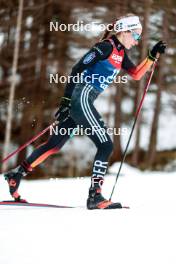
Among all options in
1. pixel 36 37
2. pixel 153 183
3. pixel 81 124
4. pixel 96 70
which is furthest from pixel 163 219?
pixel 36 37

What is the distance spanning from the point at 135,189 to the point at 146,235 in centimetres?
309

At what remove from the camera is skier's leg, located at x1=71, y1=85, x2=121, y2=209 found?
4234mm

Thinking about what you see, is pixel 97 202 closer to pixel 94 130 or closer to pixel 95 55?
pixel 94 130

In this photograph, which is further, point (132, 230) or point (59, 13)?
point (59, 13)

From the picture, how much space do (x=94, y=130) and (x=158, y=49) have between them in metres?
1.05

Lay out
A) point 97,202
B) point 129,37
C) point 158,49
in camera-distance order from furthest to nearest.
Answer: point 158,49 < point 129,37 < point 97,202

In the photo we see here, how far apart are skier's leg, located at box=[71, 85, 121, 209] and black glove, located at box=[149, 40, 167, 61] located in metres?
0.72

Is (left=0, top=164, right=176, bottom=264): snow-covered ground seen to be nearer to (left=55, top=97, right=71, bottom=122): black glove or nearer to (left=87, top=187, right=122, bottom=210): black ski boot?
(left=87, top=187, right=122, bottom=210): black ski boot

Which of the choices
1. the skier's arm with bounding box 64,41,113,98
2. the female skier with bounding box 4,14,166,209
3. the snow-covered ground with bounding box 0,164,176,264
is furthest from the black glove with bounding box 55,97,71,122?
the snow-covered ground with bounding box 0,164,176,264

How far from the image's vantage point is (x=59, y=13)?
1537cm

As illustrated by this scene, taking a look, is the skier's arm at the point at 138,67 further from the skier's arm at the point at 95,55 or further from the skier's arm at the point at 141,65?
the skier's arm at the point at 95,55

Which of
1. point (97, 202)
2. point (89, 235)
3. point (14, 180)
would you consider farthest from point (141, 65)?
point (89, 235)

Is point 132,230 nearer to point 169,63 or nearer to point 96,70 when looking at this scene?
point 96,70

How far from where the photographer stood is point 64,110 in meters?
4.43
